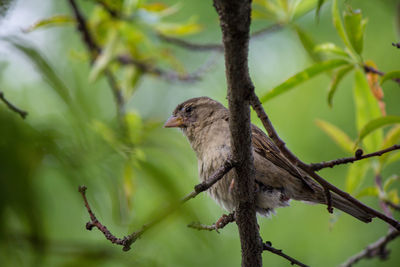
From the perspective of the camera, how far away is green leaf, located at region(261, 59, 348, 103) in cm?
250

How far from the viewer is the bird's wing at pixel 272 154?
11.0 feet

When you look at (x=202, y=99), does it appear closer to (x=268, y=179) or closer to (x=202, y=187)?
(x=268, y=179)

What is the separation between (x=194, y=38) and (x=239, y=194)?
5967 mm

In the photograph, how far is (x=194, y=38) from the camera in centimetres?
805

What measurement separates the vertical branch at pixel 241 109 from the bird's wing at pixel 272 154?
868 mm

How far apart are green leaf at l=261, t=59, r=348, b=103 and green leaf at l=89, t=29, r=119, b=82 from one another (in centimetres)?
186

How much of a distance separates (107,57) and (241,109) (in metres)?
2.26

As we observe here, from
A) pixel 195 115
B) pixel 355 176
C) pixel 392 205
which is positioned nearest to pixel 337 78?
pixel 355 176

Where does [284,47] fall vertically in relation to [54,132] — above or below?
above

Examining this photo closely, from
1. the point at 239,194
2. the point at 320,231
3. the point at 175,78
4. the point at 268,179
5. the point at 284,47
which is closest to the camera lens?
the point at 239,194

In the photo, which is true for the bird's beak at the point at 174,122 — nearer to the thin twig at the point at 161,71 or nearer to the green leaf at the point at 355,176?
the thin twig at the point at 161,71

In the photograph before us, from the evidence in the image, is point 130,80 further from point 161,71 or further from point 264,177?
point 264,177

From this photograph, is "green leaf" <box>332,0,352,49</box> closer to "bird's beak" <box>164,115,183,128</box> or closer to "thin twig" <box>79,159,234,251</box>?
"thin twig" <box>79,159,234,251</box>

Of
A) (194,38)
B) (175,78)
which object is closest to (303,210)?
(175,78)
